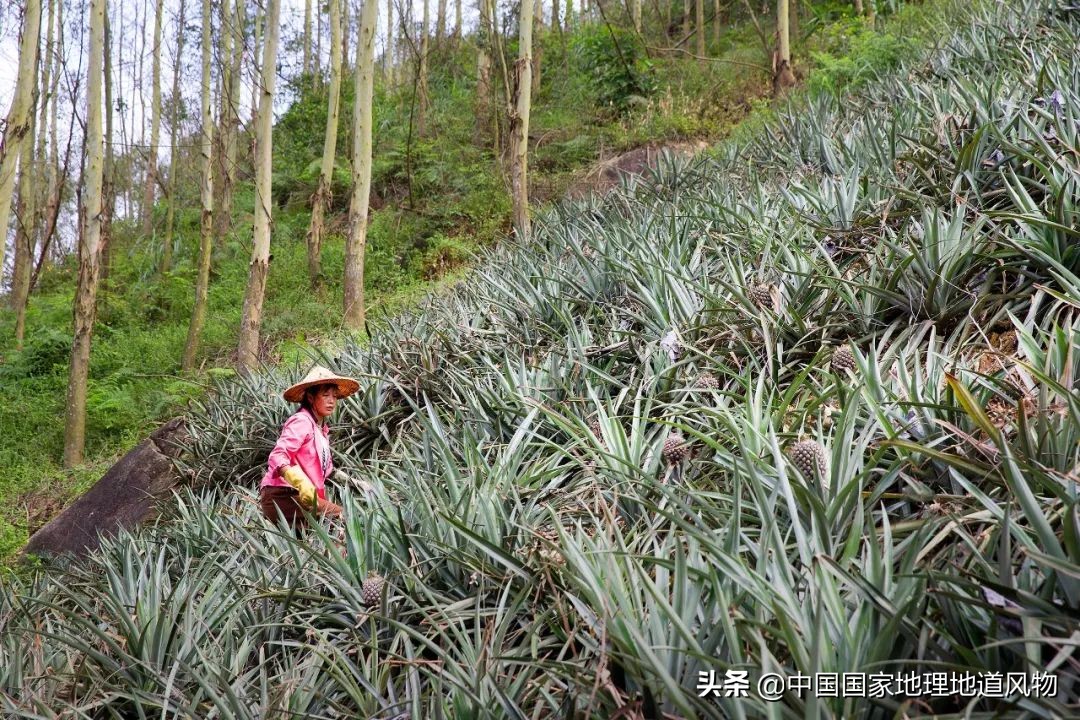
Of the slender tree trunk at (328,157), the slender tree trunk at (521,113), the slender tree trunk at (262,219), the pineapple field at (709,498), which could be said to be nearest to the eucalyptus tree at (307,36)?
the slender tree trunk at (328,157)

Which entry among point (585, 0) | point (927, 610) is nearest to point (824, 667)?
point (927, 610)

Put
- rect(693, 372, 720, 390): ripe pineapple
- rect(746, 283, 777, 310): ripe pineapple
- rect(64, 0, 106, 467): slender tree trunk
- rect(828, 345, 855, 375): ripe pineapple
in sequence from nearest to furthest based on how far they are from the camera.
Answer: rect(828, 345, 855, 375): ripe pineapple, rect(693, 372, 720, 390): ripe pineapple, rect(746, 283, 777, 310): ripe pineapple, rect(64, 0, 106, 467): slender tree trunk

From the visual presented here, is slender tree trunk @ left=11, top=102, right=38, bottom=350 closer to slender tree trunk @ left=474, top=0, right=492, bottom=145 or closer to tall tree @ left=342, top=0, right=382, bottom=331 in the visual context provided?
tall tree @ left=342, top=0, right=382, bottom=331

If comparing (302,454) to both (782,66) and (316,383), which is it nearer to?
(316,383)

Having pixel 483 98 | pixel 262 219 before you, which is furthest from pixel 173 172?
pixel 262 219

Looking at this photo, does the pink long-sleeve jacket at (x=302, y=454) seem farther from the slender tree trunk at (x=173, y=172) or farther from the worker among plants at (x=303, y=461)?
the slender tree trunk at (x=173, y=172)

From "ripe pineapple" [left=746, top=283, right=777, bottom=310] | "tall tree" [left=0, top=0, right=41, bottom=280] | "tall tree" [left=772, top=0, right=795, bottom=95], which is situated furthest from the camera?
"tall tree" [left=772, top=0, right=795, bottom=95]

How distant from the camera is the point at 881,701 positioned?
164cm

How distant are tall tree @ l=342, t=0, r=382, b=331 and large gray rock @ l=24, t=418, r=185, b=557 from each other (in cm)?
300

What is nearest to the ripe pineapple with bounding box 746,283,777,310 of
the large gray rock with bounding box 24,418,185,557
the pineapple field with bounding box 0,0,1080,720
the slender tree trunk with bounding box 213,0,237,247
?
the pineapple field with bounding box 0,0,1080,720

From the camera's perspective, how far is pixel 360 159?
1059cm

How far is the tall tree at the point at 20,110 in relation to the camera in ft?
25.4

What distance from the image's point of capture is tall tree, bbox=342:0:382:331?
10.6m

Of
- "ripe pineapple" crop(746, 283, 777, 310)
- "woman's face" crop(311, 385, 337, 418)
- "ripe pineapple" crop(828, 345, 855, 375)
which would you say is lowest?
"woman's face" crop(311, 385, 337, 418)
